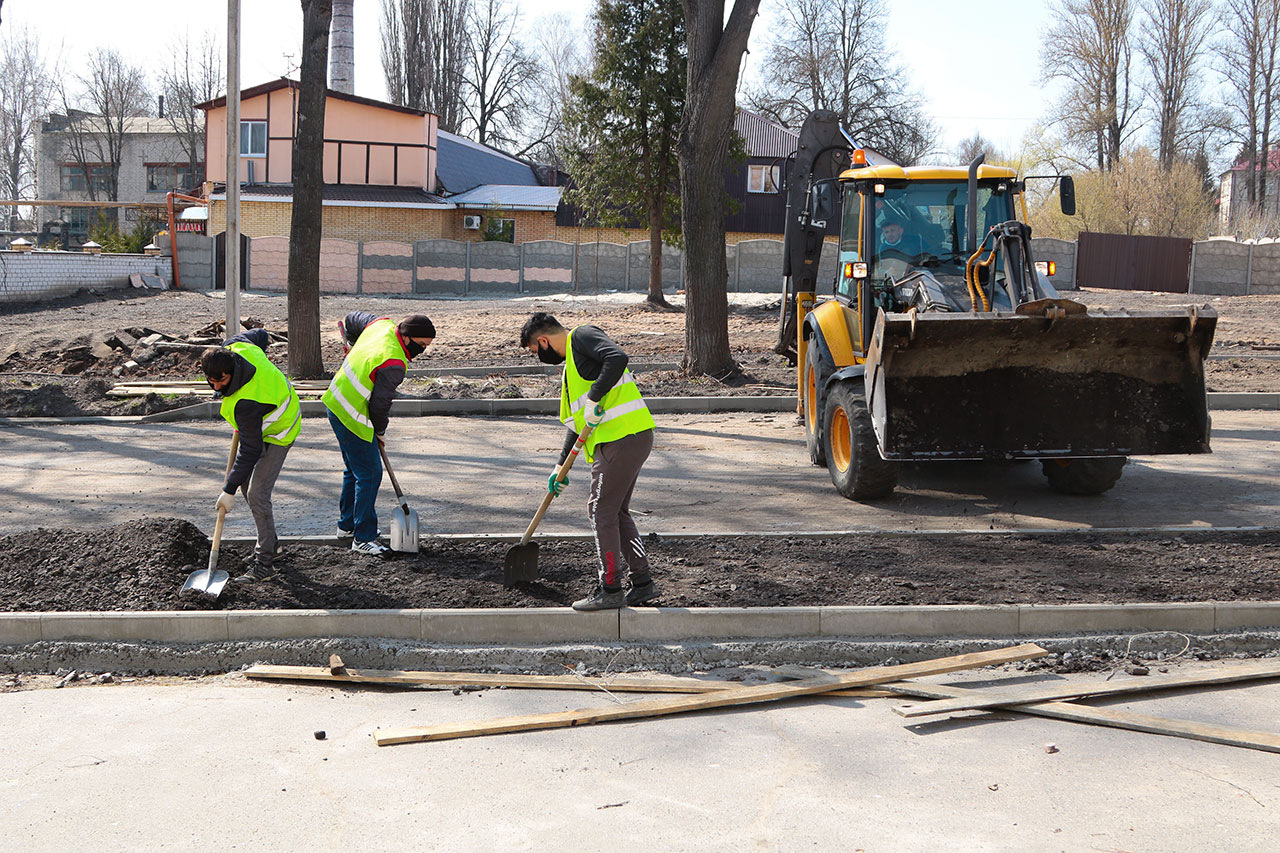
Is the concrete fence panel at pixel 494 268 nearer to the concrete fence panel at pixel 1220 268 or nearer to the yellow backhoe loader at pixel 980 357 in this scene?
the concrete fence panel at pixel 1220 268

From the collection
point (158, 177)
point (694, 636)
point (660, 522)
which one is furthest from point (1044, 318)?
point (158, 177)

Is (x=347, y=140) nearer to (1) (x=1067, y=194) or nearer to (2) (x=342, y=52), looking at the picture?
(2) (x=342, y=52)

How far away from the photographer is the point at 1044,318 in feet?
25.5

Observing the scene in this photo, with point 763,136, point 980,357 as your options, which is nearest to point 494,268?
point 763,136

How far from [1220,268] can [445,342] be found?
2622 cm

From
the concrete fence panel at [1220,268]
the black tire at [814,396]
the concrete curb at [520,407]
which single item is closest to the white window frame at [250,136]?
the concrete curb at [520,407]

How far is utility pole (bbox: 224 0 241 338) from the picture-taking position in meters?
14.9

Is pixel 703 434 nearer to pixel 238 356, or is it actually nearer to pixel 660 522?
pixel 660 522

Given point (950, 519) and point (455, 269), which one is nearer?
point (950, 519)

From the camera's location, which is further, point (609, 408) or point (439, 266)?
point (439, 266)

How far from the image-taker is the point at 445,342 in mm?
21156

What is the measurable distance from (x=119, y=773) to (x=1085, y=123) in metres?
51.6

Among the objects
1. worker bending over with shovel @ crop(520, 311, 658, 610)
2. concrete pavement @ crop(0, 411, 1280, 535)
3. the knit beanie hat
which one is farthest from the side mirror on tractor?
the knit beanie hat

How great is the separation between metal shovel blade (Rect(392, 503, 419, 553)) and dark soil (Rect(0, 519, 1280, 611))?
79mm
